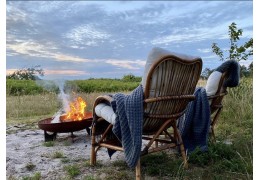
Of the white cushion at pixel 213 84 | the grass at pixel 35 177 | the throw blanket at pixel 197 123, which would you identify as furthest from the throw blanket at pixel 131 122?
the white cushion at pixel 213 84

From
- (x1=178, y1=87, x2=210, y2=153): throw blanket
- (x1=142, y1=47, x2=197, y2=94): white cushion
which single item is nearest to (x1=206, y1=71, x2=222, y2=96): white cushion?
(x1=178, y1=87, x2=210, y2=153): throw blanket

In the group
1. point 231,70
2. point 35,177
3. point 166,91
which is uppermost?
point 231,70

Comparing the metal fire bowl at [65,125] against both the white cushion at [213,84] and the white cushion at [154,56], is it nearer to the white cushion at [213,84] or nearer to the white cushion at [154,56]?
the white cushion at [213,84]

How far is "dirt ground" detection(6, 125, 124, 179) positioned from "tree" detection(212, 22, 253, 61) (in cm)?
353

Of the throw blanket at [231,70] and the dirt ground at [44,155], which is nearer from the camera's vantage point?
the dirt ground at [44,155]

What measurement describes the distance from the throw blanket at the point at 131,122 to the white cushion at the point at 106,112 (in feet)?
0.38

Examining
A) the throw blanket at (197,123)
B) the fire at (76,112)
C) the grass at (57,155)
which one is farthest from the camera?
the fire at (76,112)

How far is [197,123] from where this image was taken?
11.7ft

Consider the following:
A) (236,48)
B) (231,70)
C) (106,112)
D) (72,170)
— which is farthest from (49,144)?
(236,48)

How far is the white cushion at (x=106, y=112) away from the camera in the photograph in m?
2.98

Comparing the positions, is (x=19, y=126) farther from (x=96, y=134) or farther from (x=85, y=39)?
(x=85, y=39)

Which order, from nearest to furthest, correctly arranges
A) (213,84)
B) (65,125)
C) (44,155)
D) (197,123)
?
(197,123)
(44,155)
(213,84)
(65,125)

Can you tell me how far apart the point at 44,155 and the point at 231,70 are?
2.42 m

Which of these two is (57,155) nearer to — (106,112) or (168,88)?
(106,112)
